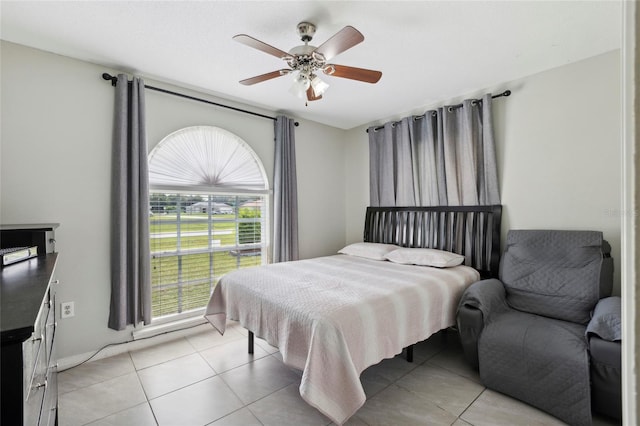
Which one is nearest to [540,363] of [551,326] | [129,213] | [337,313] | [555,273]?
[551,326]

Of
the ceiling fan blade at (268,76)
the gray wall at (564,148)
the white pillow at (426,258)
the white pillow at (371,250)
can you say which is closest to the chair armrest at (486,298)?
the white pillow at (426,258)

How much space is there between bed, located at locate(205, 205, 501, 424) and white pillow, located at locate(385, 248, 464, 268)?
35 mm

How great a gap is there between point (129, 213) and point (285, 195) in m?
1.64

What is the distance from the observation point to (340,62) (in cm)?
249

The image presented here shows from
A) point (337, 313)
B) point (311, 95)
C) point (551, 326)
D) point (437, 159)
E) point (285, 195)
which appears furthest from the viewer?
point (285, 195)

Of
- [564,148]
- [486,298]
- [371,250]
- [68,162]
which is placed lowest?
[486,298]

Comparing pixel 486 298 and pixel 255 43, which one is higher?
pixel 255 43

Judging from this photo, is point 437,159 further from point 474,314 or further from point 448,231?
point 474,314

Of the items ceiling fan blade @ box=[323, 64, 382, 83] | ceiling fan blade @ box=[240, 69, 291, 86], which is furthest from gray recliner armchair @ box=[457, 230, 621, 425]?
ceiling fan blade @ box=[240, 69, 291, 86]

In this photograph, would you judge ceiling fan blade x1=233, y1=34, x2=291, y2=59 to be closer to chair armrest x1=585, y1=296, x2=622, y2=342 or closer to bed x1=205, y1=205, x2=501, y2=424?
bed x1=205, y1=205, x2=501, y2=424

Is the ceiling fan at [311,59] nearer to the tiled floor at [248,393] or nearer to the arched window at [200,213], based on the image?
the arched window at [200,213]

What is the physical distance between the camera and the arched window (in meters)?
2.88

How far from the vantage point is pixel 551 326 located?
193 centimetres

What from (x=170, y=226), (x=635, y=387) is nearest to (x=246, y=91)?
(x=170, y=226)
